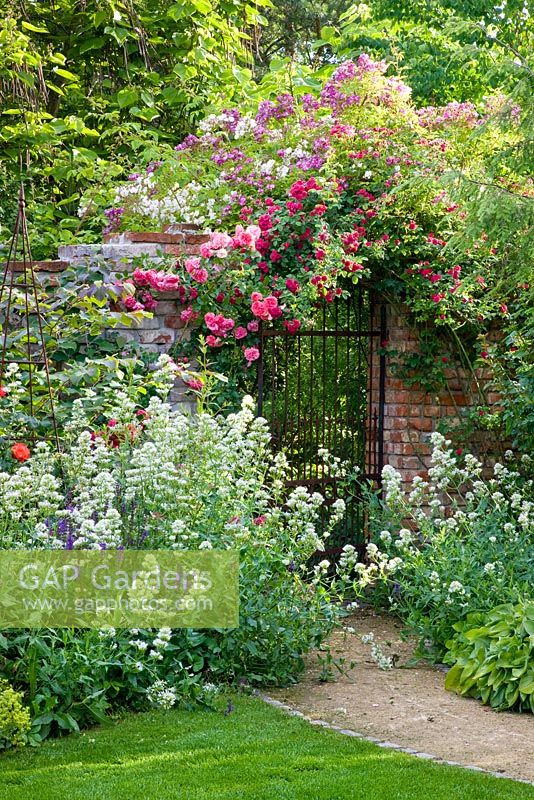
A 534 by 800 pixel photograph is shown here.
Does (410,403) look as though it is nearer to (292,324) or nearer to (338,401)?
(338,401)

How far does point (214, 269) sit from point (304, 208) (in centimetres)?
70

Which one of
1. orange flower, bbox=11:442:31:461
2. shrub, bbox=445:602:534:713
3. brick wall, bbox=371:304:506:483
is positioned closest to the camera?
shrub, bbox=445:602:534:713

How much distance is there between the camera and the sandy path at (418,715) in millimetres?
3873

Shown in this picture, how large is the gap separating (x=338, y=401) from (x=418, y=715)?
3.34 m

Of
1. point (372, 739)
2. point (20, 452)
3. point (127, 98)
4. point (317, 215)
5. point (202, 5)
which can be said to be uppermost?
point (202, 5)

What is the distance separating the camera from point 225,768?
3.50 meters

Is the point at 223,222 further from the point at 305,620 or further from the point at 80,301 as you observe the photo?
the point at 305,620

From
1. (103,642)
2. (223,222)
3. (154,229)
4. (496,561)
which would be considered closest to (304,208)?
(223,222)

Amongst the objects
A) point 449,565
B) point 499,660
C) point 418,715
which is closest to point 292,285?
point 449,565

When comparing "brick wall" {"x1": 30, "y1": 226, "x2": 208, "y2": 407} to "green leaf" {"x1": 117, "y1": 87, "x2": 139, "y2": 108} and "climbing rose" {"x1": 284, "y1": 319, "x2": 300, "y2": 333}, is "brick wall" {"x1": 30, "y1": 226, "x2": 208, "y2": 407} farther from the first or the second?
"green leaf" {"x1": 117, "y1": 87, "x2": 139, "y2": 108}

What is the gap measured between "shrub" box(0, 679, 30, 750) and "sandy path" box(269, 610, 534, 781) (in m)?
1.22

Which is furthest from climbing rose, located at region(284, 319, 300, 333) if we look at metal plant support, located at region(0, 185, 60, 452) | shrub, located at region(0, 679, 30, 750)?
shrub, located at region(0, 679, 30, 750)

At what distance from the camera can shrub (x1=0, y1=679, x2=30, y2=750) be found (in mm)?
3611

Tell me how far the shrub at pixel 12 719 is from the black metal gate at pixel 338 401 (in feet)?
10.7
